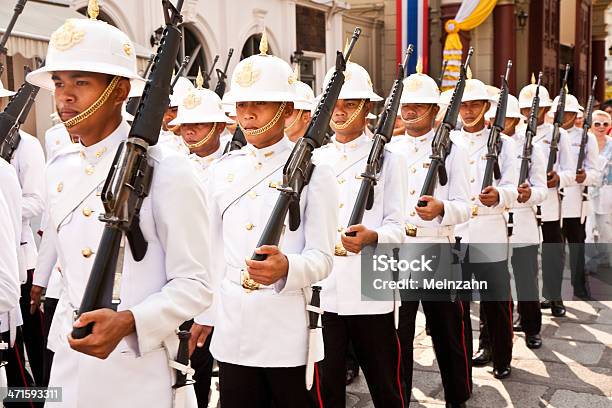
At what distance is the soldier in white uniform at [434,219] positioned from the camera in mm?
4707

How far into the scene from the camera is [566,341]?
6.54 metres

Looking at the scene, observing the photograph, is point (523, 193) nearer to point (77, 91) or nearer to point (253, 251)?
point (253, 251)

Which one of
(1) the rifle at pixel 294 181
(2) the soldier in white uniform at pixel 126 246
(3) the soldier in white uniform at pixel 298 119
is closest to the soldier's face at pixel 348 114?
(1) the rifle at pixel 294 181

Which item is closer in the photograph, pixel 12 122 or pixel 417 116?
pixel 12 122

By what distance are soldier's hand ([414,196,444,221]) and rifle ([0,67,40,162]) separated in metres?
2.56

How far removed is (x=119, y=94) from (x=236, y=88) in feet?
3.03

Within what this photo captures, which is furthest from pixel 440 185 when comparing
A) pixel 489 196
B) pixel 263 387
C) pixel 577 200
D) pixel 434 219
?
pixel 577 200

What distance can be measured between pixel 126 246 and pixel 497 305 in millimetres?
3633

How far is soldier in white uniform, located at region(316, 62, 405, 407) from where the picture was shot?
398 centimetres

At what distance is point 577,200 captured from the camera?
26.8 feet

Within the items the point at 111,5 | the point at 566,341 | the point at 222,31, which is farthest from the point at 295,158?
the point at 222,31

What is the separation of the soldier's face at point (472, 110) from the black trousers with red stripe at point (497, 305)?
113 centimetres

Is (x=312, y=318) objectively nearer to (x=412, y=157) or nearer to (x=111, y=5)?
(x=412, y=157)

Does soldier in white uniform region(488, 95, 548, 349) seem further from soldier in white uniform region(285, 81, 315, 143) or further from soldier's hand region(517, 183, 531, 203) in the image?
soldier in white uniform region(285, 81, 315, 143)
